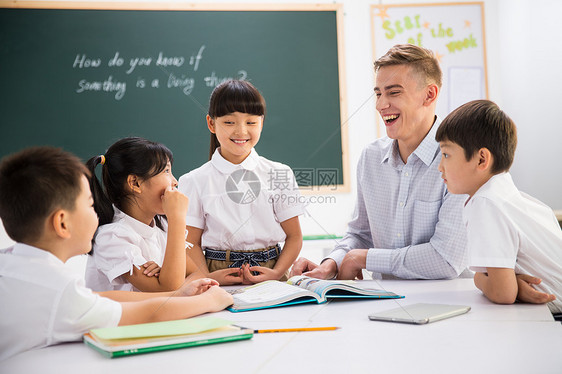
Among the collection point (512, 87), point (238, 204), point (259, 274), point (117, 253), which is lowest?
point (259, 274)

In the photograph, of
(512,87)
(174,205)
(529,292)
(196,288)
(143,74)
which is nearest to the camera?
(529,292)

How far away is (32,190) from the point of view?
970 mm

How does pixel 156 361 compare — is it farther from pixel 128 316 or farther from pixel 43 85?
pixel 43 85

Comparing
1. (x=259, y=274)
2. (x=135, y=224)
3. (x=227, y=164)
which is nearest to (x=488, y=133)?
(x=259, y=274)

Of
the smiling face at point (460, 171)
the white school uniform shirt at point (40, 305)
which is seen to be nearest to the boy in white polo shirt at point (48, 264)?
the white school uniform shirt at point (40, 305)

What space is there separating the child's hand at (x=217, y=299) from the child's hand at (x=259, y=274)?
1.22 ft

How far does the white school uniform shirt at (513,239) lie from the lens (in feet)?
3.84

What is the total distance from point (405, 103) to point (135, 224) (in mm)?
980

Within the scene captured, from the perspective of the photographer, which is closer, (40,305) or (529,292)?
(40,305)

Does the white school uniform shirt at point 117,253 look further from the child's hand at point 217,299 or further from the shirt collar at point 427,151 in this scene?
the shirt collar at point 427,151

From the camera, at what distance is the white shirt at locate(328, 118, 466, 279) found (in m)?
1.56

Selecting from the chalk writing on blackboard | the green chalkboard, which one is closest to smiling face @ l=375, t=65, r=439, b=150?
the green chalkboard

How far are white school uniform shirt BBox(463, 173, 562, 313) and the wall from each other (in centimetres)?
183

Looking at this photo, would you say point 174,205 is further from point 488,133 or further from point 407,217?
point 488,133
